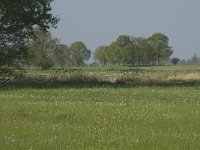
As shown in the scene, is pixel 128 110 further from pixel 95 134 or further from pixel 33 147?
pixel 33 147

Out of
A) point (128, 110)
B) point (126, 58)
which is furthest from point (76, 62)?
point (128, 110)

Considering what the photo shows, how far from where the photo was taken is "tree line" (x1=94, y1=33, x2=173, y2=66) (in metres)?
164

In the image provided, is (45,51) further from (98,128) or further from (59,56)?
(98,128)

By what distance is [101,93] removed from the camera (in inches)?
1414

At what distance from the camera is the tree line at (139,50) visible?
164 m

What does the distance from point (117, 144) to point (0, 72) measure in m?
20.6

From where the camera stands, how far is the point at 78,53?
194 m

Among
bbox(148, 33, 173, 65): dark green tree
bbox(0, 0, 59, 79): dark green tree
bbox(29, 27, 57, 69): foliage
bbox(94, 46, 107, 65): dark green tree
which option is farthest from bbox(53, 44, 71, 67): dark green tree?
bbox(0, 0, 59, 79): dark green tree

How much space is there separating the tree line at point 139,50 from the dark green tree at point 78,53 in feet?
40.2

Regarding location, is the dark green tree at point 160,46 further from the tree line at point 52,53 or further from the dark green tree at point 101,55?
the tree line at point 52,53

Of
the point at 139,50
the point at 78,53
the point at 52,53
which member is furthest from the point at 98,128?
the point at 78,53

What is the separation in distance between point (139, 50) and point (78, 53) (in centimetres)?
3642

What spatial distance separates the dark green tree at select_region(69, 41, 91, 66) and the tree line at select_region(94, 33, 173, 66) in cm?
1224

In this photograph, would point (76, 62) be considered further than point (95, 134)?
Yes
